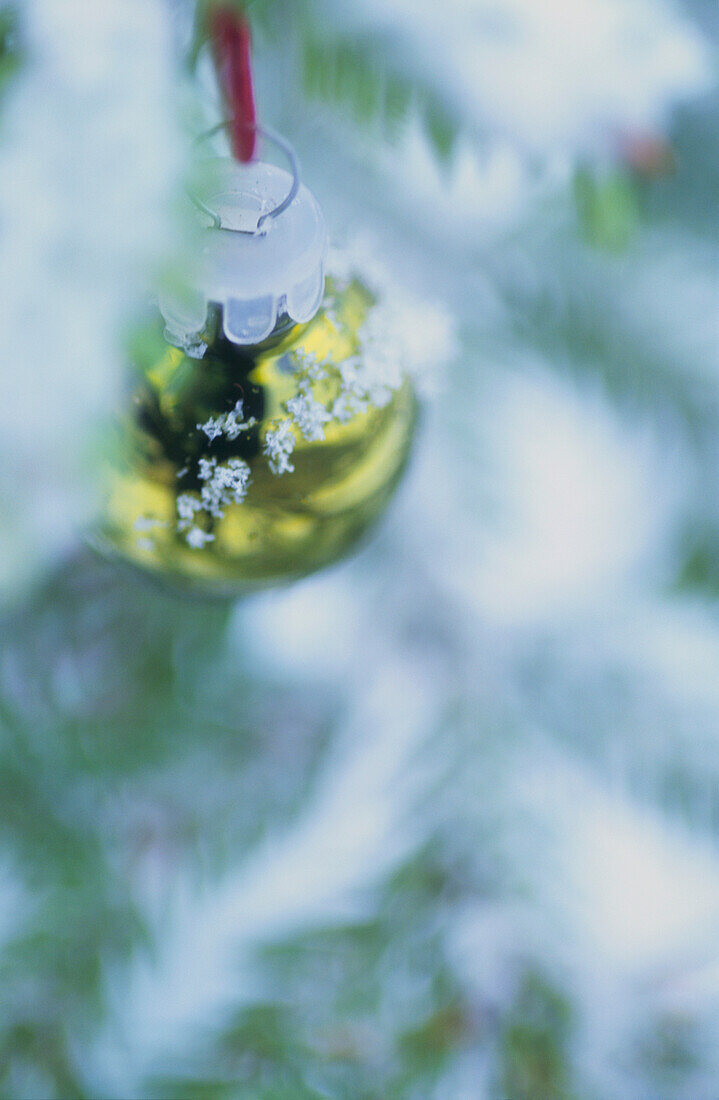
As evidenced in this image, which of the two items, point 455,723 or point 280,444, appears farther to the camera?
point 455,723

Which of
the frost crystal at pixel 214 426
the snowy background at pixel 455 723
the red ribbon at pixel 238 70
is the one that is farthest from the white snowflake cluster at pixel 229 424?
the snowy background at pixel 455 723

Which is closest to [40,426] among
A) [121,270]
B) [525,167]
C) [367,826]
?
[121,270]

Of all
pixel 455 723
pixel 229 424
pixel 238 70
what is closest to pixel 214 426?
pixel 229 424

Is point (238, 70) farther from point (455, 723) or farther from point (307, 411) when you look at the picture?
point (455, 723)

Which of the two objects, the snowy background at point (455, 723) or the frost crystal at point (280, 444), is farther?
the snowy background at point (455, 723)

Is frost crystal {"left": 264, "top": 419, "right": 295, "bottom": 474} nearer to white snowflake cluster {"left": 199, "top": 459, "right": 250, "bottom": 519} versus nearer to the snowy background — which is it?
white snowflake cluster {"left": 199, "top": 459, "right": 250, "bottom": 519}

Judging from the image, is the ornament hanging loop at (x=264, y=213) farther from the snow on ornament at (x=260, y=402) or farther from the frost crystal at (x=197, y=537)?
the frost crystal at (x=197, y=537)

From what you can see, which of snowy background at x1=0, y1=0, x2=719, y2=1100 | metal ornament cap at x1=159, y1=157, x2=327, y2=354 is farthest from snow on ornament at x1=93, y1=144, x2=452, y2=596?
snowy background at x1=0, y1=0, x2=719, y2=1100
